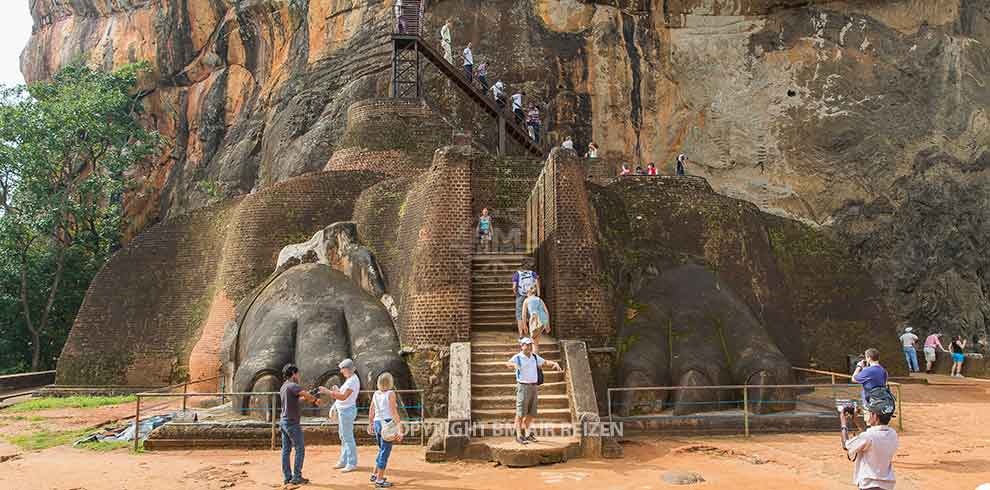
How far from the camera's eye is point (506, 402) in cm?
1083

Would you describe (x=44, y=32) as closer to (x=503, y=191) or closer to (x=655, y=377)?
(x=503, y=191)

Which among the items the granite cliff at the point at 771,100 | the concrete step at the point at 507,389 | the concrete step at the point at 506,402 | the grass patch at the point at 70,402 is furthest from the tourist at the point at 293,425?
the granite cliff at the point at 771,100

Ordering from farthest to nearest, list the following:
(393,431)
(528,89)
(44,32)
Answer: (44,32)
(528,89)
(393,431)

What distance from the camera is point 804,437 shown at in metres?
11.5

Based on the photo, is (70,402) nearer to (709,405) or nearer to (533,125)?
(709,405)

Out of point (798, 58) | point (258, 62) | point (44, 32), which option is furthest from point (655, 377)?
point (44, 32)

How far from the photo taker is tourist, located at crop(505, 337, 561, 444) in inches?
383

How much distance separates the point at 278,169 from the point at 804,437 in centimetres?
1965

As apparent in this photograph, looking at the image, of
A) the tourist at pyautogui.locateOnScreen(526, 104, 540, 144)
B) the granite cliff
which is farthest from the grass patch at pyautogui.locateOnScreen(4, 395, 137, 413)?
the tourist at pyautogui.locateOnScreen(526, 104, 540, 144)

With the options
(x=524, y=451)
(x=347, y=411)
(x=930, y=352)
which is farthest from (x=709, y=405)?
(x=930, y=352)

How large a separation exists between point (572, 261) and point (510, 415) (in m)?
2.98

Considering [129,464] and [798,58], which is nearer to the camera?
[129,464]

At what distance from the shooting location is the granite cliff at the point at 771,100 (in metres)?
29.6

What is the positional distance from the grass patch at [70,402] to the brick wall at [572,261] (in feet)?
31.8
